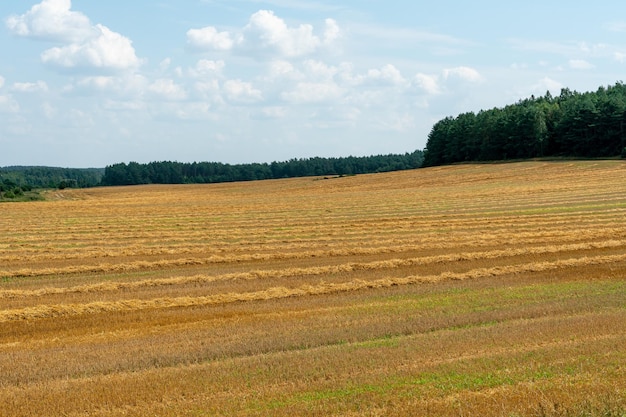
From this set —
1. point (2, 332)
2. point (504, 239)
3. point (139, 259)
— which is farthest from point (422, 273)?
point (2, 332)

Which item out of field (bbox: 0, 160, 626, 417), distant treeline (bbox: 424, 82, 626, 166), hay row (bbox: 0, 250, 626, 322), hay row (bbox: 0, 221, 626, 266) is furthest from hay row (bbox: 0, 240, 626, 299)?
distant treeline (bbox: 424, 82, 626, 166)

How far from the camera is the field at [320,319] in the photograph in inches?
413

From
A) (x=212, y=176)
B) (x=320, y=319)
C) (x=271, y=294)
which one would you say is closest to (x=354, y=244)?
(x=271, y=294)

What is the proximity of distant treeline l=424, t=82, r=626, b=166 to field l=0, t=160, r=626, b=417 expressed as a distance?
60384 millimetres

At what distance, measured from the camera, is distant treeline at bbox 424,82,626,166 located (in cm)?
9494

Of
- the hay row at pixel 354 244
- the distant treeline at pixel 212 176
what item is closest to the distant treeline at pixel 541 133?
the distant treeline at pixel 212 176

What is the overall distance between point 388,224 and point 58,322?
936 inches

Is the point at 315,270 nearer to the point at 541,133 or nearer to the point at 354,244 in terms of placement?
the point at 354,244

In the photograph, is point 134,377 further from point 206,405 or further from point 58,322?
point 58,322

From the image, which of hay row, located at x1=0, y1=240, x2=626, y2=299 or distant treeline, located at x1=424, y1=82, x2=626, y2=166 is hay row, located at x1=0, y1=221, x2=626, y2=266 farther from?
distant treeline, located at x1=424, y1=82, x2=626, y2=166

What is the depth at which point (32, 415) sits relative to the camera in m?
10.1

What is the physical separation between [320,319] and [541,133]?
300ft

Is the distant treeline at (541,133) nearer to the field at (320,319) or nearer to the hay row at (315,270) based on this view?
the field at (320,319)

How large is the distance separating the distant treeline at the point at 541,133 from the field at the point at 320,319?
60.4m
